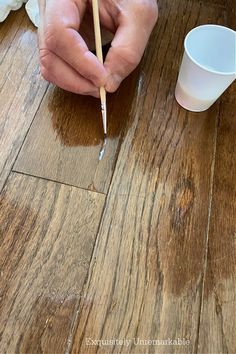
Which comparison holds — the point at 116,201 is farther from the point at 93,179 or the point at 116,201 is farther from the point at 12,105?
the point at 12,105

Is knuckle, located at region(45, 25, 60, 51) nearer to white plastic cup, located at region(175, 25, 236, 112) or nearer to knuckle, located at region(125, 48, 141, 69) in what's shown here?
knuckle, located at region(125, 48, 141, 69)

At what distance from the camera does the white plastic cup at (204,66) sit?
0.71 m

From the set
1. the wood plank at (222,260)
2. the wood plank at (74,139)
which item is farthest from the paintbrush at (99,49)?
the wood plank at (222,260)

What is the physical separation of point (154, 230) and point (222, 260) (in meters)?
0.12

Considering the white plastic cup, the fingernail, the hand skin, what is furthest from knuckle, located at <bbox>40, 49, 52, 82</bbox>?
the white plastic cup

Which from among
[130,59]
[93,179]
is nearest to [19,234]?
[93,179]

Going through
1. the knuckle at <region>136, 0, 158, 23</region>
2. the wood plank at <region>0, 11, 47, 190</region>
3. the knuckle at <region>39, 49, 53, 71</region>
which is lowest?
the wood plank at <region>0, 11, 47, 190</region>

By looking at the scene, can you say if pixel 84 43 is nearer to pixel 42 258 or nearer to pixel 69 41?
pixel 69 41

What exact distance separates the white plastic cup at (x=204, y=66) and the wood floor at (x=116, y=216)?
0.03 metres

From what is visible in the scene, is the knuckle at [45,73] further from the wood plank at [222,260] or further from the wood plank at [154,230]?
the wood plank at [222,260]

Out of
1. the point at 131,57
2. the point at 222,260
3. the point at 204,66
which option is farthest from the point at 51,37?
the point at 222,260

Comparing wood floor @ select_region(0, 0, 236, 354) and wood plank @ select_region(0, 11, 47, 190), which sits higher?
wood plank @ select_region(0, 11, 47, 190)

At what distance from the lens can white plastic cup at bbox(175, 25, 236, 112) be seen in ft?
2.32

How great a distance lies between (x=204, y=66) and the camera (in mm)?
779
